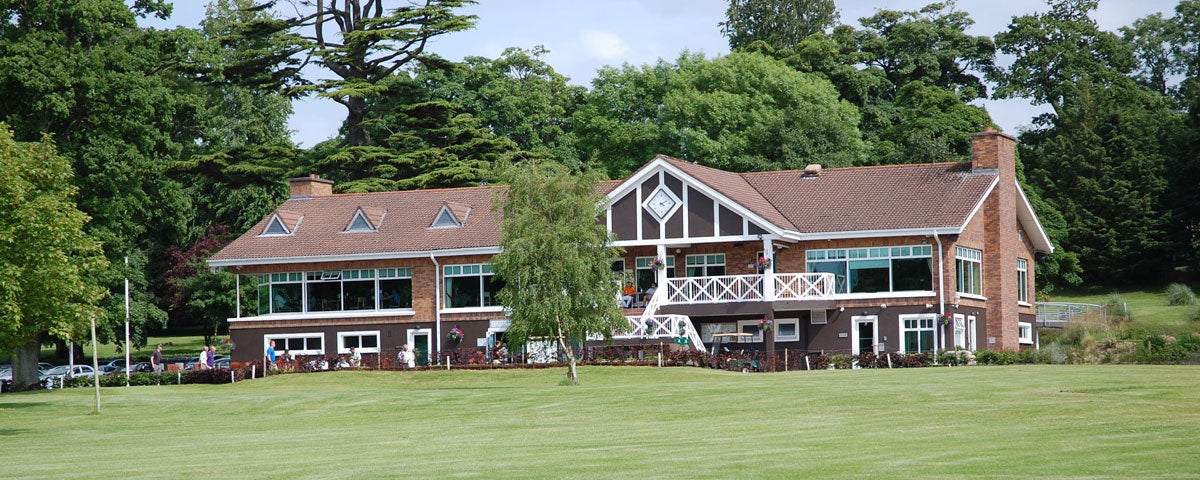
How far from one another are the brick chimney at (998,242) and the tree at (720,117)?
43.5 feet

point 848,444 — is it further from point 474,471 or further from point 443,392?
point 443,392

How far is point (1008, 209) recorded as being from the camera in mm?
44219

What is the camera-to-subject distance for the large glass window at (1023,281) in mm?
46688

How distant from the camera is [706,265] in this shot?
1699 inches

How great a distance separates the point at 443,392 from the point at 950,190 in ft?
61.5

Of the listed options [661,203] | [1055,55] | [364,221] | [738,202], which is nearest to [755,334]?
[738,202]

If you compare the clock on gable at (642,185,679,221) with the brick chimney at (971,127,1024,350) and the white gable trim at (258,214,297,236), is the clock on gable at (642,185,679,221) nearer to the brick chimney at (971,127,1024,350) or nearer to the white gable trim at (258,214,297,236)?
the brick chimney at (971,127,1024,350)

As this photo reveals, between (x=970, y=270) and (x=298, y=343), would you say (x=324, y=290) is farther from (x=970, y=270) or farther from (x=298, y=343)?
(x=970, y=270)

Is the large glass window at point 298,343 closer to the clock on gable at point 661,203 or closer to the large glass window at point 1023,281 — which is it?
the clock on gable at point 661,203

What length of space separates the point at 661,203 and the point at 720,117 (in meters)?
18.2

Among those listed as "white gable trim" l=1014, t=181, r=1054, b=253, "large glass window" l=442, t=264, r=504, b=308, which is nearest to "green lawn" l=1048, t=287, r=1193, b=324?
"white gable trim" l=1014, t=181, r=1054, b=253

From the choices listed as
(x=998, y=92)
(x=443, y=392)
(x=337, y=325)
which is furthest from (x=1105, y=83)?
(x=443, y=392)

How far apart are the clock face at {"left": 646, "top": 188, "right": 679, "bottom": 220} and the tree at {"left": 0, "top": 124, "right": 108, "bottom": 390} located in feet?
55.8

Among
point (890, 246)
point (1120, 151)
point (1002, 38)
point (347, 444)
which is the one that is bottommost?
point (347, 444)
